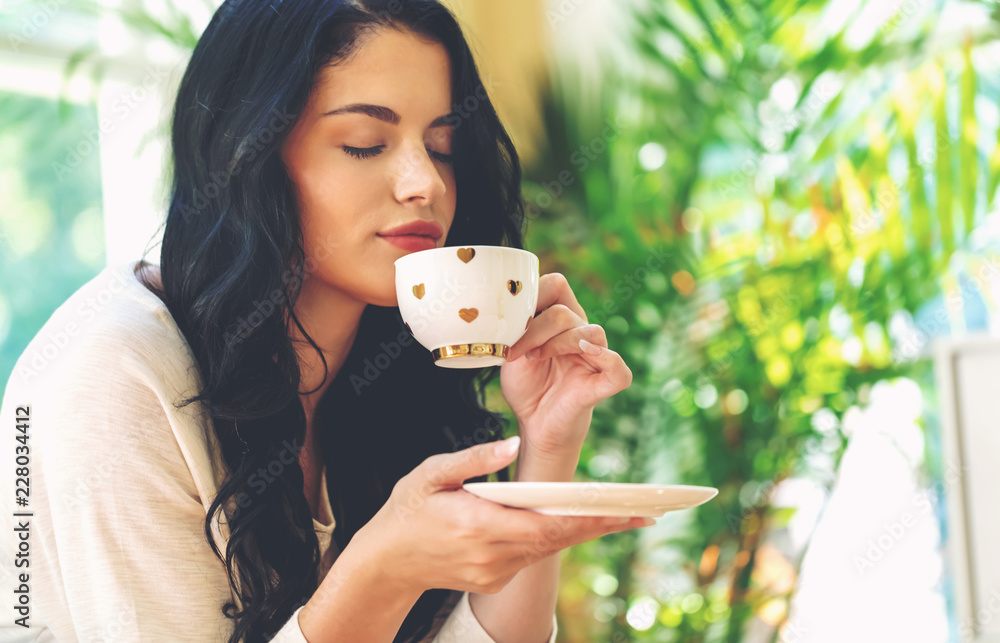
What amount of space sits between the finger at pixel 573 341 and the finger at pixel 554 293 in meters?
0.06

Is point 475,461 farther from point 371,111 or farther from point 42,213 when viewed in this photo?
point 42,213

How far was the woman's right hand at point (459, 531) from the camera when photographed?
0.69 meters

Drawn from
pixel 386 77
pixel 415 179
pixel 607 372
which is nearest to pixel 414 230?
pixel 415 179

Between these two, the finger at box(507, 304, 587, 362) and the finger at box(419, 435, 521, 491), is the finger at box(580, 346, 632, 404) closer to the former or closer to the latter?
the finger at box(507, 304, 587, 362)

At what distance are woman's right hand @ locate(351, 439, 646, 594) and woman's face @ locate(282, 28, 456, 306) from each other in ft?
1.12

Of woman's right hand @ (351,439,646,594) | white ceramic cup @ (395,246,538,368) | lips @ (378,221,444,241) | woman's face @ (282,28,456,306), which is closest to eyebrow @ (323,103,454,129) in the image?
woman's face @ (282,28,456,306)

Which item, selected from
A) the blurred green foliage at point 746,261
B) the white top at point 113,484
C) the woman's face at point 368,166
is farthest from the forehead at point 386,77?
the blurred green foliage at point 746,261

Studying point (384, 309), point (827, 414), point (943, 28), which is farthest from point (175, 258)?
point (943, 28)

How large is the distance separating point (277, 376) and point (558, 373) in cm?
38

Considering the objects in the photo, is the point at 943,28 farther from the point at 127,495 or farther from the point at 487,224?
the point at 127,495

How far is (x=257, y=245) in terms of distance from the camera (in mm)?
1036

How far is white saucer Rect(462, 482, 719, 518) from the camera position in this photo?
61 cm

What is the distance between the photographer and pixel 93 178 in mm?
2260

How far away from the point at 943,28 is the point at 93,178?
242 centimetres
